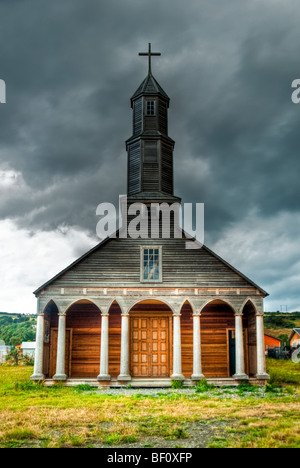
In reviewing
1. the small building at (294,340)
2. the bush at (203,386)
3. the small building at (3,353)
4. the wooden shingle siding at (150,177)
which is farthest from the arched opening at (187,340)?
the small building at (294,340)

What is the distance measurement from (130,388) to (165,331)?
13.5 feet

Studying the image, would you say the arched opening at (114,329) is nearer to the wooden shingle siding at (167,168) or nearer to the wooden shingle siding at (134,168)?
the wooden shingle siding at (134,168)

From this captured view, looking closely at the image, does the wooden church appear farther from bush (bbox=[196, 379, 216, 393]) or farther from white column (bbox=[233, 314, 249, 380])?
bush (bbox=[196, 379, 216, 393])

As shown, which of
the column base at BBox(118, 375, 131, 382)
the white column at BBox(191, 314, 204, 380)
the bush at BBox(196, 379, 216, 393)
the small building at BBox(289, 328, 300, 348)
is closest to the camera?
the bush at BBox(196, 379, 216, 393)

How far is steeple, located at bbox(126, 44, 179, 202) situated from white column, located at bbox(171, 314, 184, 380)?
6616 millimetres

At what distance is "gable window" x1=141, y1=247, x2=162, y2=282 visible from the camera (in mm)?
21875

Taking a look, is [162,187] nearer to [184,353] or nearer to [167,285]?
[167,285]

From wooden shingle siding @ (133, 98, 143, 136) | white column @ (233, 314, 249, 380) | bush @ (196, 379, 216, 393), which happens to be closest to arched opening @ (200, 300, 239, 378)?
white column @ (233, 314, 249, 380)

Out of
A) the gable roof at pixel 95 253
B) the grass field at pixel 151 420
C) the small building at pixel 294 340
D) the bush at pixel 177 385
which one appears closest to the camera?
the grass field at pixel 151 420

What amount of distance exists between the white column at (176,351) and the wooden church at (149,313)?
1.9 inches

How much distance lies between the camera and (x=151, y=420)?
11.5m

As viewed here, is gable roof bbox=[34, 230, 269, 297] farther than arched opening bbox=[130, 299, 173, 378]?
No

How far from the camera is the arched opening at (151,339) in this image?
2289 centimetres
